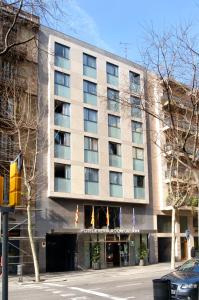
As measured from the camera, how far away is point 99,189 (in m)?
37.6

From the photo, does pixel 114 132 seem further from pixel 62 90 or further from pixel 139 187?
pixel 62 90

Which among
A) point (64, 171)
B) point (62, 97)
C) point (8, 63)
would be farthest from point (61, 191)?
point (8, 63)

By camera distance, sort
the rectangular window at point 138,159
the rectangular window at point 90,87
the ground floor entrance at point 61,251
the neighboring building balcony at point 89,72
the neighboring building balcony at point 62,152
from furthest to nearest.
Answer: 1. the rectangular window at point 138,159
2. the neighboring building balcony at point 89,72
3. the rectangular window at point 90,87
4. the ground floor entrance at point 61,251
5. the neighboring building balcony at point 62,152

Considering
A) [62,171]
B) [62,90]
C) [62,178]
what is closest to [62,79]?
[62,90]

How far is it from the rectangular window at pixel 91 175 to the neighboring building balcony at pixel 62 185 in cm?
202

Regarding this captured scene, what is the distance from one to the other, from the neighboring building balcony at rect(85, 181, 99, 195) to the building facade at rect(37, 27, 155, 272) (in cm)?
8

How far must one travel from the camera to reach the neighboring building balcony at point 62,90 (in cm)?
3659

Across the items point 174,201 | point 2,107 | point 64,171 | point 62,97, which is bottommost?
point 174,201

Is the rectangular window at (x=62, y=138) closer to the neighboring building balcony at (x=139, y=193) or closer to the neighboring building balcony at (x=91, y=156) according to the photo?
the neighboring building balcony at (x=91, y=156)

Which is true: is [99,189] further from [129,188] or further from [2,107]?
[2,107]

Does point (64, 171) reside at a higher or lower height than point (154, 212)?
higher

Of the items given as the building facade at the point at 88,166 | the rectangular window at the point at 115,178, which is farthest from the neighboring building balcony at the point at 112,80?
the rectangular window at the point at 115,178

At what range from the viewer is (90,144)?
38.0 meters

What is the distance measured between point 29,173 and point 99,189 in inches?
281
